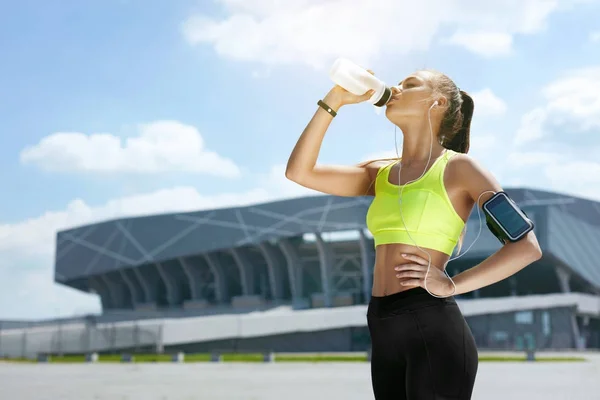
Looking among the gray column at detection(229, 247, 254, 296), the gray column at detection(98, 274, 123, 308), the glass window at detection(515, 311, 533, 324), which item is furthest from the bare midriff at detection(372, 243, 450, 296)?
the gray column at detection(98, 274, 123, 308)

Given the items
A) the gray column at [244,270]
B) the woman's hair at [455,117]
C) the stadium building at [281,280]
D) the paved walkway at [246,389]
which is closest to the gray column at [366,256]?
the stadium building at [281,280]

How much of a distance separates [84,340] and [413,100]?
35.4 meters

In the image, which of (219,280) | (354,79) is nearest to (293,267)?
(219,280)

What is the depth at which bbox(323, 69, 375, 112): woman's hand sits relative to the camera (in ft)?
10.9

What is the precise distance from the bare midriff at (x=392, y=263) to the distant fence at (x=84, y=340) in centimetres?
3493

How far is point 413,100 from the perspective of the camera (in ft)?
11.2

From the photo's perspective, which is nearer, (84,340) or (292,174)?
(292,174)

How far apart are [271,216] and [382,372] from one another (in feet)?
183

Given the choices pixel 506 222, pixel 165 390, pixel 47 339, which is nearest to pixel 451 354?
pixel 506 222

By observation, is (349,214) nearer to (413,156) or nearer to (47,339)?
(47,339)

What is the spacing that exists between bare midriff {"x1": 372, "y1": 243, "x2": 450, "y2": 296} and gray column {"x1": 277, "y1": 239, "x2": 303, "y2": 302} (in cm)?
5679

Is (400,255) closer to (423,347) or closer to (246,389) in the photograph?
(423,347)

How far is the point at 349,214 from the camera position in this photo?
182 ft

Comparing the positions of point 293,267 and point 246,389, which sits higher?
point 293,267
